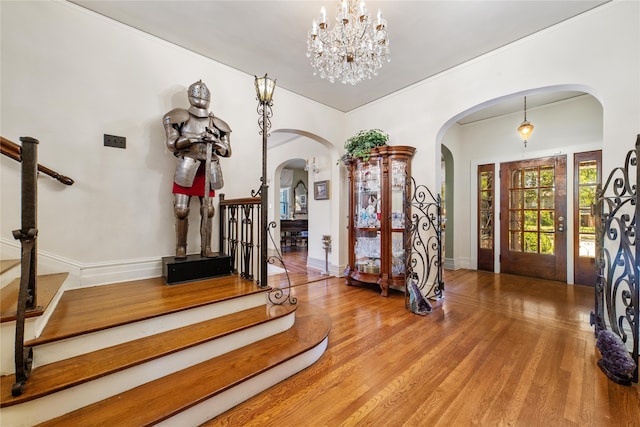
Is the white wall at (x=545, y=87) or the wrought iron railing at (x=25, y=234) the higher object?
the white wall at (x=545, y=87)

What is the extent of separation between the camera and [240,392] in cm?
152

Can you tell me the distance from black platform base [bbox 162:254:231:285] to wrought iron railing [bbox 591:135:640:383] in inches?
129

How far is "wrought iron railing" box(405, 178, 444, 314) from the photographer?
3.30 m

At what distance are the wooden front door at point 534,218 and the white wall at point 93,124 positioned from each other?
5.28 metres

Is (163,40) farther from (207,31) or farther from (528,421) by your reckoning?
(528,421)

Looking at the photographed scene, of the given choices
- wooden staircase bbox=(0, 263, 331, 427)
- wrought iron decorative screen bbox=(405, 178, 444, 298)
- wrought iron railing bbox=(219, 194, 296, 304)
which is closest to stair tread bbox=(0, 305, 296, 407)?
wooden staircase bbox=(0, 263, 331, 427)

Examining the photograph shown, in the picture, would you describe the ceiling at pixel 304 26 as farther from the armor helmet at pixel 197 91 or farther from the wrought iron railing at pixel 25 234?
the wrought iron railing at pixel 25 234

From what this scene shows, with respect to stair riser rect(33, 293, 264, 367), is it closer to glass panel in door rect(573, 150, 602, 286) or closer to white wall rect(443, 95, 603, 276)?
white wall rect(443, 95, 603, 276)

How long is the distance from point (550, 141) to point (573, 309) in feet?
9.41

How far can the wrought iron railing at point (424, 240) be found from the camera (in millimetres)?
3305

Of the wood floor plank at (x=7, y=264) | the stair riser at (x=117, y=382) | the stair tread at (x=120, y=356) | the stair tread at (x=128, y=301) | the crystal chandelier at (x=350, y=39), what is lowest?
the stair riser at (x=117, y=382)

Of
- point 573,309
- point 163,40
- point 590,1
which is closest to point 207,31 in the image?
point 163,40

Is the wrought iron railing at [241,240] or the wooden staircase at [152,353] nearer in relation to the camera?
the wooden staircase at [152,353]

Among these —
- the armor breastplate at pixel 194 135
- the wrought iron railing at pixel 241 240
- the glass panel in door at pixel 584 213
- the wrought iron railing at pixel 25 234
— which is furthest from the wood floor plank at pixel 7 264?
the glass panel in door at pixel 584 213
